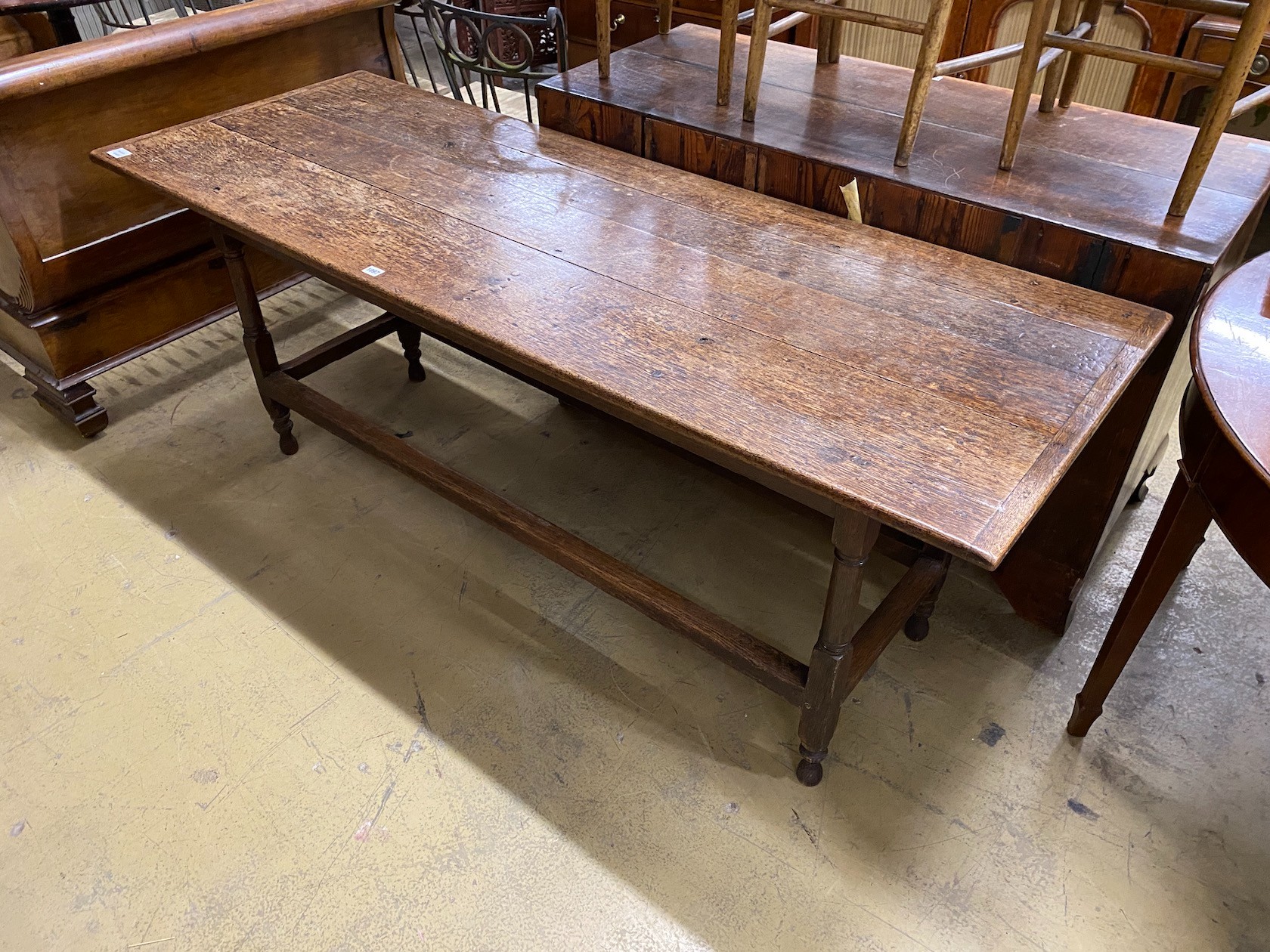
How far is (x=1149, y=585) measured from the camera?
1.53m

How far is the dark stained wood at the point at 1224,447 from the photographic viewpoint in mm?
1171

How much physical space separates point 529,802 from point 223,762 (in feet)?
2.00

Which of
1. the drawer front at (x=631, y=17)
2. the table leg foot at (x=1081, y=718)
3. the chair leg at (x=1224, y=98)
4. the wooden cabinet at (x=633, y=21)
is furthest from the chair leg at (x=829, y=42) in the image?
the drawer front at (x=631, y=17)

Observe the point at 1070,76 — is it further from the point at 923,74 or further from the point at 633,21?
the point at 633,21

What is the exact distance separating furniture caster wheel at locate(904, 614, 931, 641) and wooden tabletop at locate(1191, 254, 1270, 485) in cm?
85

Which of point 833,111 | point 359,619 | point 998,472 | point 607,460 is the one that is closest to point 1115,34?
point 833,111

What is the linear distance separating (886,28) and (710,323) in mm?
877

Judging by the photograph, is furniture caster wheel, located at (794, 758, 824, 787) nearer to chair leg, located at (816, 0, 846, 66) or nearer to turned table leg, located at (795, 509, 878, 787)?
turned table leg, located at (795, 509, 878, 787)

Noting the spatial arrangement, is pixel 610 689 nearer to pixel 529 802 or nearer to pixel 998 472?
pixel 529 802

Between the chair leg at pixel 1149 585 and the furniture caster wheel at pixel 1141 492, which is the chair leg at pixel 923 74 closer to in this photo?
the chair leg at pixel 1149 585

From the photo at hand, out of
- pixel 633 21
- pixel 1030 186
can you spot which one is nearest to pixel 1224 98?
pixel 1030 186

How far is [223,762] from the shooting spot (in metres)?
1.76

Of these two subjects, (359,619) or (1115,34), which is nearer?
(359,619)

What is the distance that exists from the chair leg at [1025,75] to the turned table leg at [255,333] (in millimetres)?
1712
